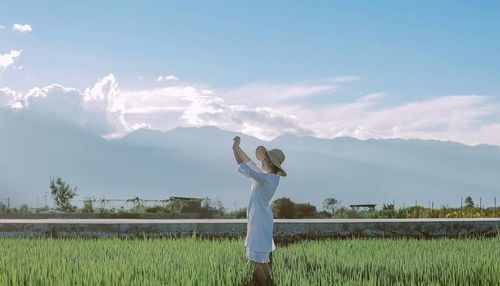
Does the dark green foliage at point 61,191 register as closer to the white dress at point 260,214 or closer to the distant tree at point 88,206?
the distant tree at point 88,206

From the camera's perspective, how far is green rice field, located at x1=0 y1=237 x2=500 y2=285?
22.4ft

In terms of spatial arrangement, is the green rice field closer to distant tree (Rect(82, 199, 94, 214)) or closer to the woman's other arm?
the woman's other arm

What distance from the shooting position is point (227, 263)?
25.7 feet

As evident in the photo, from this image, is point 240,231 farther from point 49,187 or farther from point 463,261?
point 49,187

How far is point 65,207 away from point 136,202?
2.22m

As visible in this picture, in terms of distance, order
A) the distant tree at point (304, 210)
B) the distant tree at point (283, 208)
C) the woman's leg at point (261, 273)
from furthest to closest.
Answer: the distant tree at point (304, 210), the distant tree at point (283, 208), the woman's leg at point (261, 273)

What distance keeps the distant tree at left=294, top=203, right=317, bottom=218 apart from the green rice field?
9.20 m

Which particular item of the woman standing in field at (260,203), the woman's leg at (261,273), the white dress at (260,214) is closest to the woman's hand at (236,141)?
the woman standing in field at (260,203)

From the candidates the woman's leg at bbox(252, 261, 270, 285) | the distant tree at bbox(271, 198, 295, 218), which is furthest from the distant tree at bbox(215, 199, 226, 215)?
the woman's leg at bbox(252, 261, 270, 285)

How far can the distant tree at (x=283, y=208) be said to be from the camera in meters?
20.1

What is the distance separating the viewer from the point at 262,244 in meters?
6.34

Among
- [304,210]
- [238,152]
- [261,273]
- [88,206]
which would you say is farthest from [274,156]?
[88,206]

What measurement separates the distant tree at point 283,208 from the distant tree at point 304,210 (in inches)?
4.6

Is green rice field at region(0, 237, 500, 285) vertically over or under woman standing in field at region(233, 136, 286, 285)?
under
